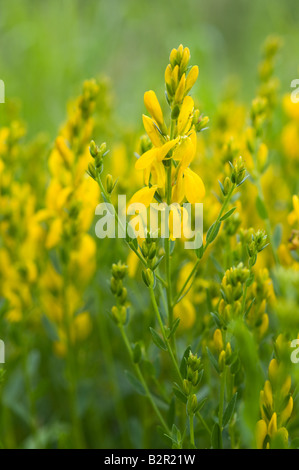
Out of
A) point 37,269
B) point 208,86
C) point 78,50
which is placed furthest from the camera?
point 78,50

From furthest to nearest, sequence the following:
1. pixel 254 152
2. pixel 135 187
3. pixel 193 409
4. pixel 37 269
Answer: pixel 135 187 → pixel 37 269 → pixel 254 152 → pixel 193 409

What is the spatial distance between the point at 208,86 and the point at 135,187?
783 millimetres

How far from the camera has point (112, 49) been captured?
2.56 meters

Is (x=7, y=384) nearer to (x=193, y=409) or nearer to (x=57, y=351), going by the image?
(x=57, y=351)

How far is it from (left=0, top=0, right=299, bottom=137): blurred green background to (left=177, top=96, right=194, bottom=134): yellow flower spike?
3.37 ft

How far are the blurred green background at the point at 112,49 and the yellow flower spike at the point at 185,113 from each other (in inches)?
40.5

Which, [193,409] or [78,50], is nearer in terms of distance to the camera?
[193,409]

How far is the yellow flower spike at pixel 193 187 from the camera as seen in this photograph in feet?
1.90

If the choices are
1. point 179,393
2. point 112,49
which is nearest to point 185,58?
point 179,393

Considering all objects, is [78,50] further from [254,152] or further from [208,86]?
[254,152]

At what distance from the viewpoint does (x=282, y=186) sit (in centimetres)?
135

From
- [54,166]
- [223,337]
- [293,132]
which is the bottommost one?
[223,337]

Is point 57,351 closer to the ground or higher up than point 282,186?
closer to the ground
